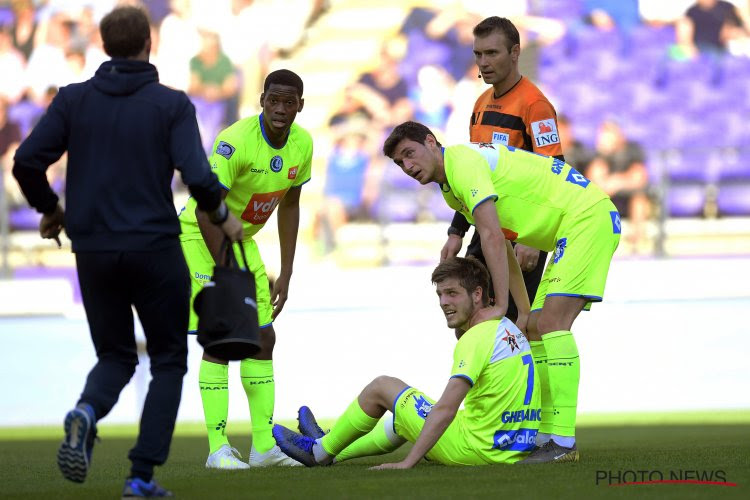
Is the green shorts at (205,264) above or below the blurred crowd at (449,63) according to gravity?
below

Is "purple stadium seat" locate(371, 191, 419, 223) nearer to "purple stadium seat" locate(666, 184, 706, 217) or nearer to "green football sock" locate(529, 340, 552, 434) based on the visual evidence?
"purple stadium seat" locate(666, 184, 706, 217)

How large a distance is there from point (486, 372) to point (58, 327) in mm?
5965

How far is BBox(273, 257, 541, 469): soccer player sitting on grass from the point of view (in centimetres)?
439

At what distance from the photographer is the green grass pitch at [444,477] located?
377cm

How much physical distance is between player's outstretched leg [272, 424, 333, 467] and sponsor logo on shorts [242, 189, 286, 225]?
1.02m

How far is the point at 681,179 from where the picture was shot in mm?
11609

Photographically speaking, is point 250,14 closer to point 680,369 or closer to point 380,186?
point 380,186

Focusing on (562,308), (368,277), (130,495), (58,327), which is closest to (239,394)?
(58,327)

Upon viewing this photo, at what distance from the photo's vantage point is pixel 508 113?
5.57 m

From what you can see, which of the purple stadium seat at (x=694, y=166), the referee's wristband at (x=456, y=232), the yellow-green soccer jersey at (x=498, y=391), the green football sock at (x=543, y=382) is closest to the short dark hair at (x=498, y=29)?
the referee's wristband at (x=456, y=232)

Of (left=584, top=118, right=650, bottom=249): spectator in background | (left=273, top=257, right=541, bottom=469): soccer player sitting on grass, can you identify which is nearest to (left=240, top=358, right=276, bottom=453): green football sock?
(left=273, top=257, right=541, bottom=469): soccer player sitting on grass

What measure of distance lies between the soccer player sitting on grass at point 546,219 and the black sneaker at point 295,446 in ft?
2.97

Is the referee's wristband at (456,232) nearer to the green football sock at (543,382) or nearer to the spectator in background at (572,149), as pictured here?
the green football sock at (543,382)

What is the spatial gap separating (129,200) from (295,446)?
5.62 ft
